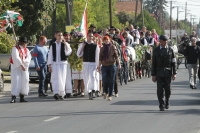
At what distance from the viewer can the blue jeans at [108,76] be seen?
21.2 meters

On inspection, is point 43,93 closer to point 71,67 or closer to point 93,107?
point 71,67

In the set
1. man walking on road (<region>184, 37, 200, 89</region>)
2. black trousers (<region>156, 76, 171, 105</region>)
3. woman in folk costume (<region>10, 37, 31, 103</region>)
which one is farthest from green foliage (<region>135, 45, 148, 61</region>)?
black trousers (<region>156, 76, 171, 105</region>)

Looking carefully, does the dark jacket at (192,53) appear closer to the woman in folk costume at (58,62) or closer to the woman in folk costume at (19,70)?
the woman in folk costume at (58,62)

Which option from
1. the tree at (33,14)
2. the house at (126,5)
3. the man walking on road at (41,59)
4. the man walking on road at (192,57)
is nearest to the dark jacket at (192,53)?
the man walking on road at (192,57)

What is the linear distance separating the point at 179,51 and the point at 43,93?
19.9m

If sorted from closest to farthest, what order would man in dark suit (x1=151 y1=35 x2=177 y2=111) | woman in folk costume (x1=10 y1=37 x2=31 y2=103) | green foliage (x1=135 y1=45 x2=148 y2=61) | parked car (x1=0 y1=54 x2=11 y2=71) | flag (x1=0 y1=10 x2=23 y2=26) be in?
man in dark suit (x1=151 y1=35 x2=177 y2=111)
woman in folk costume (x1=10 y1=37 x2=31 y2=103)
flag (x1=0 y1=10 x2=23 y2=26)
green foliage (x1=135 y1=45 x2=148 y2=61)
parked car (x1=0 y1=54 x2=11 y2=71)

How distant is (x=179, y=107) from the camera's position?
60.5 ft

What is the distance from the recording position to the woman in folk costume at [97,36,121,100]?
21.2m

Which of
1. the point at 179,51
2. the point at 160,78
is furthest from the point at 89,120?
the point at 179,51

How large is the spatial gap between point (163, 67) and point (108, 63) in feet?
12.1

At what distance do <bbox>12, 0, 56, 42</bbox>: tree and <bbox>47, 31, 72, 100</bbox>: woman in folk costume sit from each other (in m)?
16.4

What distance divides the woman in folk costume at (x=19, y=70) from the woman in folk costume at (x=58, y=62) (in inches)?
33.2

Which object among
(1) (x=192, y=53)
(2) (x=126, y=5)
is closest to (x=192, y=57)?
(1) (x=192, y=53)

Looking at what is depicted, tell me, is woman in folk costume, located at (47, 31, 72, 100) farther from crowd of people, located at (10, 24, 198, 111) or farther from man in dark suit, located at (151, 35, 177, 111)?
man in dark suit, located at (151, 35, 177, 111)
